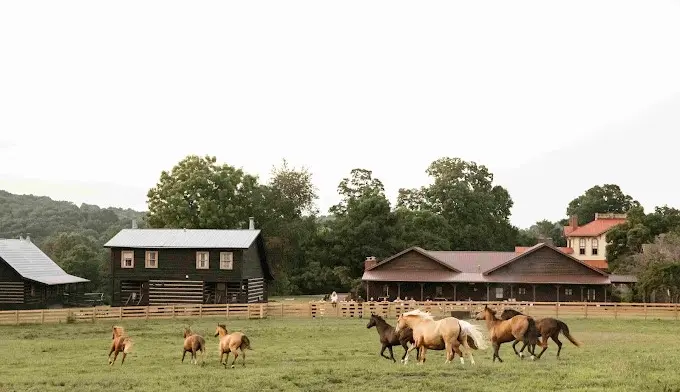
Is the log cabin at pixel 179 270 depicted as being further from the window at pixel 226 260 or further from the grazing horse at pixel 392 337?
the grazing horse at pixel 392 337

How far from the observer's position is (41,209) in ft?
558

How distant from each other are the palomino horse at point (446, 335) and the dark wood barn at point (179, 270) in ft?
121

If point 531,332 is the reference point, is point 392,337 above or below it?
below

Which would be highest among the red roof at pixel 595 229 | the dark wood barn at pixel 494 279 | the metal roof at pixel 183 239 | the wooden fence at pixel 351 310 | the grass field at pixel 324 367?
the red roof at pixel 595 229

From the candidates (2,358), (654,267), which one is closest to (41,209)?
(654,267)

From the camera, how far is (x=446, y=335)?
22.2 metres

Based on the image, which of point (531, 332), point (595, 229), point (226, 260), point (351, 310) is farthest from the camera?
point (595, 229)

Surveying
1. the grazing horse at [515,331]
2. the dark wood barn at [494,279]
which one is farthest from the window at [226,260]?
the grazing horse at [515,331]

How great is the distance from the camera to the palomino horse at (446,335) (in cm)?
2220

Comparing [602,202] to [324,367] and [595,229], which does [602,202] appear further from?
[324,367]

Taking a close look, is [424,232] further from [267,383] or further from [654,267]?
[267,383]

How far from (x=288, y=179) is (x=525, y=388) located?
78210 millimetres

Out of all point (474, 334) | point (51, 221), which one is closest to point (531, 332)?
point (474, 334)

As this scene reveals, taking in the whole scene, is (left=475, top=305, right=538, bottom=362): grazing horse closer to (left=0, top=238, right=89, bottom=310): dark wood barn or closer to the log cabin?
the log cabin
